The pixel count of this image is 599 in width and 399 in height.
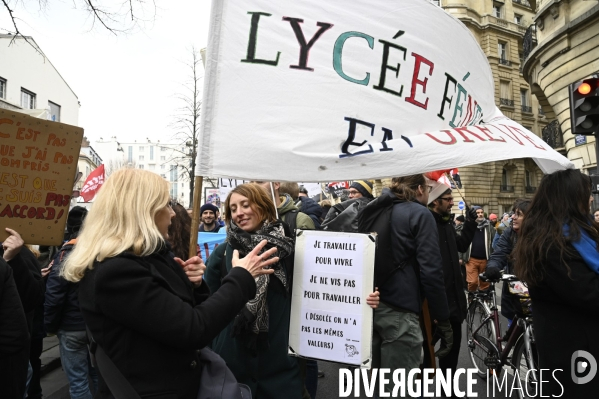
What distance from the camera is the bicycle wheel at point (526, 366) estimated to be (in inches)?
148

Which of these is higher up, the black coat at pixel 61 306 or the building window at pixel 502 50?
the building window at pixel 502 50

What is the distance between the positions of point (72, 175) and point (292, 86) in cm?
157

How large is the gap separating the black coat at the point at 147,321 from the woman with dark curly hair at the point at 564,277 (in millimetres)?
1755

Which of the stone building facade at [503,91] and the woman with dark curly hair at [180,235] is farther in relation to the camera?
the stone building facade at [503,91]

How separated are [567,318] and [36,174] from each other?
10.3 ft

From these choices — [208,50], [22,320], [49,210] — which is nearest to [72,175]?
[49,210]

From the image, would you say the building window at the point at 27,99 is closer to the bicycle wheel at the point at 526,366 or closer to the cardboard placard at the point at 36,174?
the cardboard placard at the point at 36,174

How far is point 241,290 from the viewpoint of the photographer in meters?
1.87

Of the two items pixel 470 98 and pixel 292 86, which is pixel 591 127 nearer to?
pixel 470 98

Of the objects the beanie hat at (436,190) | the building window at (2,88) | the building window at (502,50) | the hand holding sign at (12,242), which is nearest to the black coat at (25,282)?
the hand holding sign at (12,242)

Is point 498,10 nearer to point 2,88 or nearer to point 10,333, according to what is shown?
point 2,88

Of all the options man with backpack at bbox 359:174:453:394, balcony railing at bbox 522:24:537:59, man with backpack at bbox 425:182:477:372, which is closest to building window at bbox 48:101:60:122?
balcony railing at bbox 522:24:537:59

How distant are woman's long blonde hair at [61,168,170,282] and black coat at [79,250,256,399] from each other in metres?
0.05

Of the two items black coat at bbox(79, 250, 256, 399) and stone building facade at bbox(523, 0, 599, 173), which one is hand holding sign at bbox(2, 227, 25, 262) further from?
stone building facade at bbox(523, 0, 599, 173)
